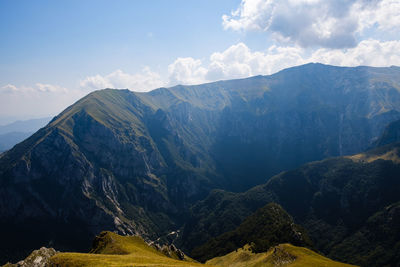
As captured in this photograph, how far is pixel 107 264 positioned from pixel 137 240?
108 m

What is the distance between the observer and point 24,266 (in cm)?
12175

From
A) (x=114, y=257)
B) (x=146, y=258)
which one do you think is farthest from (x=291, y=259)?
(x=114, y=257)

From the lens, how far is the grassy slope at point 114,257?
85125mm

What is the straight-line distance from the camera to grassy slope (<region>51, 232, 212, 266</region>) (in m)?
85.1

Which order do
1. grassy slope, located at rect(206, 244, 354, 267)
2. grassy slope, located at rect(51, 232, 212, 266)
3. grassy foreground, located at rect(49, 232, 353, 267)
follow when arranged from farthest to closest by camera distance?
grassy slope, located at rect(206, 244, 354, 267) → grassy foreground, located at rect(49, 232, 353, 267) → grassy slope, located at rect(51, 232, 212, 266)

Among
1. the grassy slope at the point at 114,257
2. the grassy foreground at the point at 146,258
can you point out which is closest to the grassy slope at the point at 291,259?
the grassy foreground at the point at 146,258

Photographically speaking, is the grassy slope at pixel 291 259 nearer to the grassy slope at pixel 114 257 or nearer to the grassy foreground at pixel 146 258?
the grassy foreground at pixel 146 258

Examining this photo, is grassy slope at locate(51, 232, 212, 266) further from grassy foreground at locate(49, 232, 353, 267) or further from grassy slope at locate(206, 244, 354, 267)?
grassy slope at locate(206, 244, 354, 267)

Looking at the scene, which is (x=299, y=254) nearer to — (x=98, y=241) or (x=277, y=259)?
(x=277, y=259)

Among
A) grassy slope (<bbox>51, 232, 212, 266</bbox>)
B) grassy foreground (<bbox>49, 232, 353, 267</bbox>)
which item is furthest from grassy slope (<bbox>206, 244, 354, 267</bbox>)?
grassy slope (<bbox>51, 232, 212, 266</bbox>)

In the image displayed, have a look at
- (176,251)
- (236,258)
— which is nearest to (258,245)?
(236,258)

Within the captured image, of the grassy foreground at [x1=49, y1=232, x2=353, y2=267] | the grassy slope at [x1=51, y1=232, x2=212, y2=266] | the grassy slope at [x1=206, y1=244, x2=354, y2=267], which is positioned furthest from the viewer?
the grassy slope at [x1=206, y1=244, x2=354, y2=267]

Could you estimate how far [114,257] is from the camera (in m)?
102

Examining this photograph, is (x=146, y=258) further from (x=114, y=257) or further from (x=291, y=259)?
(x=291, y=259)
